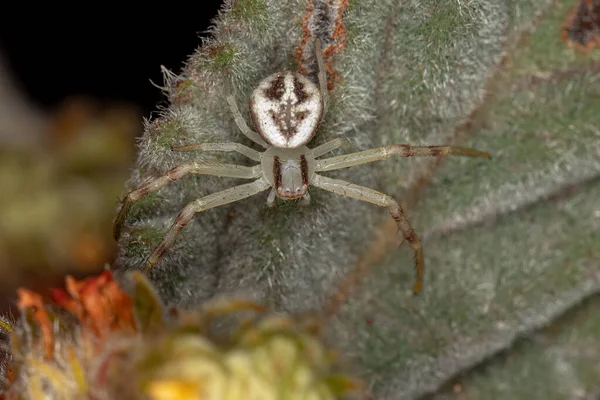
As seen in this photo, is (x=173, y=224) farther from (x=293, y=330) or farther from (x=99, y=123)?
(x=99, y=123)

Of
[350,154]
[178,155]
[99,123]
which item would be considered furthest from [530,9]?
[99,123]

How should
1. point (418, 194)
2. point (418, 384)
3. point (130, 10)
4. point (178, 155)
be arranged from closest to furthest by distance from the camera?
point (178, 155) < point (418, 384) < point (418, 194) < point (130, 10)

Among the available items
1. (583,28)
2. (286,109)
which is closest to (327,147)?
(286,109)

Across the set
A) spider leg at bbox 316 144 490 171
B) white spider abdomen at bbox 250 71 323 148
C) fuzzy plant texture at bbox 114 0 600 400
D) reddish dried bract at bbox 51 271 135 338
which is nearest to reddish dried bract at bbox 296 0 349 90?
fuzzy plant texture at bbox 114 0 600 400

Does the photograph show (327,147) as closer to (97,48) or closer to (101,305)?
(101,305)

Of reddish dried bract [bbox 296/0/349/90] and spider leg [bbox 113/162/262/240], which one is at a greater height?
reddish dried bract [bbox 296/0/349/90]

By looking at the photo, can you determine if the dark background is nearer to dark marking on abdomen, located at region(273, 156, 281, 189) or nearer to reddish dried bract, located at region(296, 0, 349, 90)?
dark marking on abdomen, located at region(273, 156, 281, 189)
